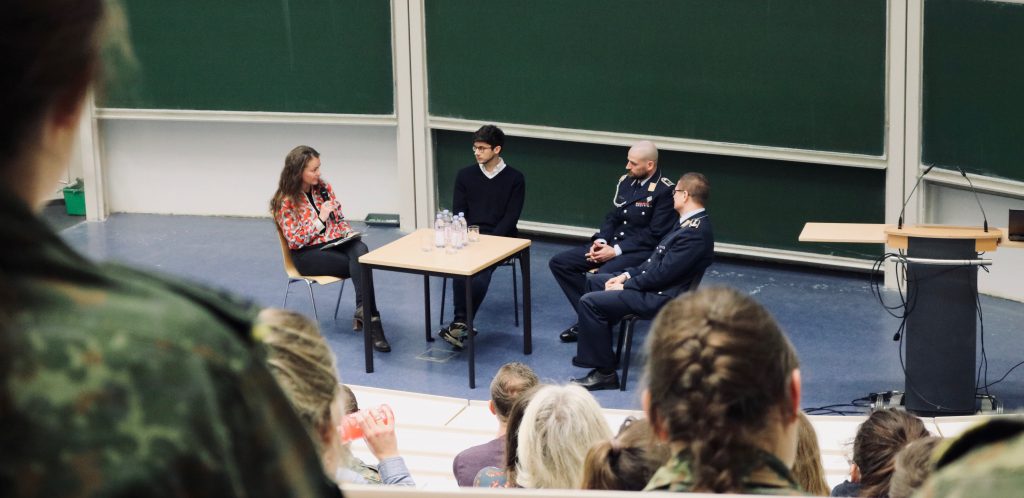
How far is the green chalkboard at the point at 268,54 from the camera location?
9.27 m

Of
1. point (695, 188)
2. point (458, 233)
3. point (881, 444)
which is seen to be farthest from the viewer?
point (458, 233)

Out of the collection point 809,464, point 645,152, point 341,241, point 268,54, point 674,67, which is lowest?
point 341,241

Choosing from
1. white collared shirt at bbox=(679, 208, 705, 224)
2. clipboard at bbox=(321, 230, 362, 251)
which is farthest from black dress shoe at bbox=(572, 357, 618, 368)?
clipboard at bbox=(321, 230, 362, 251)

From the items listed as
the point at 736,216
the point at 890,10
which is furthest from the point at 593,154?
the point at 890,10

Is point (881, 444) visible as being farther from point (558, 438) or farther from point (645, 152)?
point (645, 152)

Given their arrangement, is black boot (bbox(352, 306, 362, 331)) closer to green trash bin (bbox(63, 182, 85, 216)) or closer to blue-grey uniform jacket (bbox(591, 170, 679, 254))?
blue-grey uniform jacket (bbox(591, 170, 679, 254))

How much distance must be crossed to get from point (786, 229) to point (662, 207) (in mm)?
1644

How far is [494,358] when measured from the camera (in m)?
6.68

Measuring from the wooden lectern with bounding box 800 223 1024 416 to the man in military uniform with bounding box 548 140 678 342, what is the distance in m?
1.30

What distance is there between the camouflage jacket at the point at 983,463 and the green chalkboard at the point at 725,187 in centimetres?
742

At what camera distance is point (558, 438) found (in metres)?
2.92

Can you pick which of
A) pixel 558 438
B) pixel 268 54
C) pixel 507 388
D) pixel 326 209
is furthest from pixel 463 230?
pixel 558 438

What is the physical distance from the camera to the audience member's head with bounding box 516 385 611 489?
2.91 m

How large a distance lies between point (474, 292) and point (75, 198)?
4.92m
